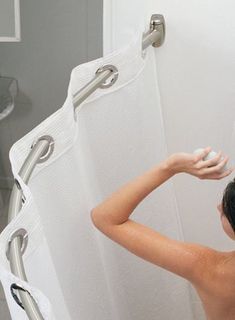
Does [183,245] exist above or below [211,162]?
below

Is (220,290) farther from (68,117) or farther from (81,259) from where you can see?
(68,117)

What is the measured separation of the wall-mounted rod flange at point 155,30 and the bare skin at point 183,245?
43 cm

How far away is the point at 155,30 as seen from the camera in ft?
3.90

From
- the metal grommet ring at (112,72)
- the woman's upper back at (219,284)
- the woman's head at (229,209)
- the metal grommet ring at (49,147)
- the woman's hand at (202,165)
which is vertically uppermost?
the metal grommet ring at (112,72)

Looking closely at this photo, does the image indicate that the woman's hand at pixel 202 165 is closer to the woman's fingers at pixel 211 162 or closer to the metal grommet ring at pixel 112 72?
the woman's fingers at pixel 211 162

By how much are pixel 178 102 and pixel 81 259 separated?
581 millimetres

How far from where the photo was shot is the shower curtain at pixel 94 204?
0.70 meters

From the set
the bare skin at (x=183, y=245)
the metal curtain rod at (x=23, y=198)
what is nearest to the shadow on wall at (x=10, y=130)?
the metal curtain rod at (x=23, y=198)

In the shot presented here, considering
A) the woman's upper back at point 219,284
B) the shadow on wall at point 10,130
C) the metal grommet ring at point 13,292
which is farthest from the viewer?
the shadow on wall at point 10,130

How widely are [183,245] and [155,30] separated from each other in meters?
0.60

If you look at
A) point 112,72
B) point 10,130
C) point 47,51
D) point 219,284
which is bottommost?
point 10,130

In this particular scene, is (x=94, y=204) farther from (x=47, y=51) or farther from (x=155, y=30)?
(x=47, y=51)

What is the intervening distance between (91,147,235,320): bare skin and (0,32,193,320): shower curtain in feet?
0.21

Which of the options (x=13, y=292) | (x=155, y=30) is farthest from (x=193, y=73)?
(x=13, y=292)
